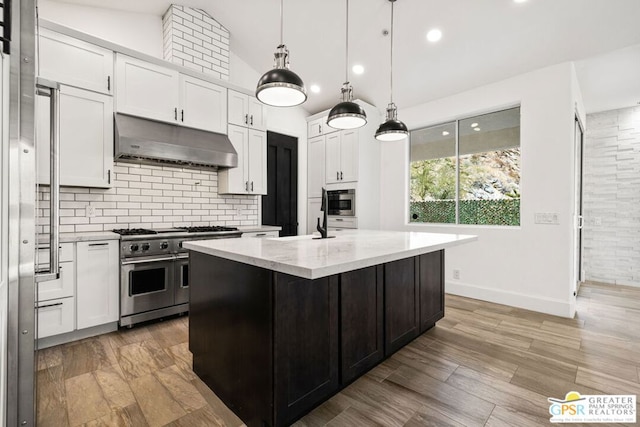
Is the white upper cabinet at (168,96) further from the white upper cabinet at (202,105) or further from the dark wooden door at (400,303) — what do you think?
the dark wooden door at (400,303)

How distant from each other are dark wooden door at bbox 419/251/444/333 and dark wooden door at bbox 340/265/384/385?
0.69 meters

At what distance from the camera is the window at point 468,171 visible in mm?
3871

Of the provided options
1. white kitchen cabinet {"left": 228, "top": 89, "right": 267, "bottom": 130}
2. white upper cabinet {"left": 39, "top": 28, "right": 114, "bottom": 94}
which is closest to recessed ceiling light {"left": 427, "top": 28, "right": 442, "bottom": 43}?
white kitchen cabinet {"left": 228, "top": 89, "right": 267, "bottom": 130}

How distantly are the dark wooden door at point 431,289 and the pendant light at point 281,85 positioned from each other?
66.7 inches

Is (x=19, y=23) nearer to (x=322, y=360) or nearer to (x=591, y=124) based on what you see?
(x=322, y=360)

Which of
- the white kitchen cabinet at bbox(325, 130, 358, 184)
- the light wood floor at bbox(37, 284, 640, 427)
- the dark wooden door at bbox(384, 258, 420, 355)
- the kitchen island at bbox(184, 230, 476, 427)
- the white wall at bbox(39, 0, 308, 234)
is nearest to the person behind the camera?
the kitchen island at bbox(184, 230, 476, 427)

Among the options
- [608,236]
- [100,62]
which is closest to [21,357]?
[100,62]

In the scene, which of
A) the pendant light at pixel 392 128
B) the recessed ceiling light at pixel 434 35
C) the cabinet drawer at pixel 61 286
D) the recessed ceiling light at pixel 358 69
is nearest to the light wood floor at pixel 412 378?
the cabinet drawer at pixel 61 286

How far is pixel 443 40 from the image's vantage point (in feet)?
11.4

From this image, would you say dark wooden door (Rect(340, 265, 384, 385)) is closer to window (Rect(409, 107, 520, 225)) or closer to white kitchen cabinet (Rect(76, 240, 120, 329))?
white kitchen cabinet (Rect(76, 240, 120, 329))

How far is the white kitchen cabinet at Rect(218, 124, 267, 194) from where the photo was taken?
4.08 meters

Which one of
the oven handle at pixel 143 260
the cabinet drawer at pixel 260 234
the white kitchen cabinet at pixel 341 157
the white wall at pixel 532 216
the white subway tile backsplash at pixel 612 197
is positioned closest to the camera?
the oven handle at pixel 143 260

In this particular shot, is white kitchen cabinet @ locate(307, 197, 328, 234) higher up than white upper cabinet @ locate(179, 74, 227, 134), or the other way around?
white upper cabinet @ locate(179, 74, 227, 134)

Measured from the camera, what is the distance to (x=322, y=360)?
5.78 ft
